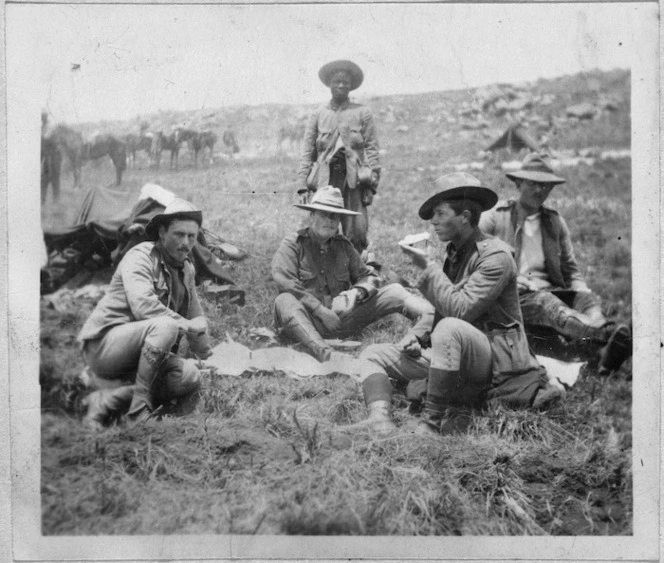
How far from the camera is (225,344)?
19.8ft

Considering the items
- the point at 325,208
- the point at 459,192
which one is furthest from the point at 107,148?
the point at 459,192

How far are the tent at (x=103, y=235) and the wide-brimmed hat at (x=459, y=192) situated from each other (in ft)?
6.03

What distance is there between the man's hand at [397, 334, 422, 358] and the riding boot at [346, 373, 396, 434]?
275 millimetres

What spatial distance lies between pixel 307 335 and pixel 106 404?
165 centimetres

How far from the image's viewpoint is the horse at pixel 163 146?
6062 mm

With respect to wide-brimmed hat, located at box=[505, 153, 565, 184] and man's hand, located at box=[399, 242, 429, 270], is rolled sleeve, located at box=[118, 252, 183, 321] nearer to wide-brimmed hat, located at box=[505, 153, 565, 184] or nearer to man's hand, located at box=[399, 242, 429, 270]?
man's hand, located at box=[399, 242, 429, 270]

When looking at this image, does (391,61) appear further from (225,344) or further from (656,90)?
(225,344)

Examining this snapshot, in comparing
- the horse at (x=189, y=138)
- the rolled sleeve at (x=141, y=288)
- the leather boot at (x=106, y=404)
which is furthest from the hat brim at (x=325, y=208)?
the leather boot at (x=106, y=404)

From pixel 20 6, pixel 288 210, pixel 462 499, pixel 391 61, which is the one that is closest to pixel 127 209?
pixel 288 210

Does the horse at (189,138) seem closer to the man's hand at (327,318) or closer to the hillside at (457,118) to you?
the hillside at (457,118)

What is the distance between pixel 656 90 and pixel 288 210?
10.3 feet

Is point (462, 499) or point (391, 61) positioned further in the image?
point (391, 61)

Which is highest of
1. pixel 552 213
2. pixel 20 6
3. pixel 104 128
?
pixel 20 6

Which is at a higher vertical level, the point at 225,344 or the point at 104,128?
the point at 104,128
